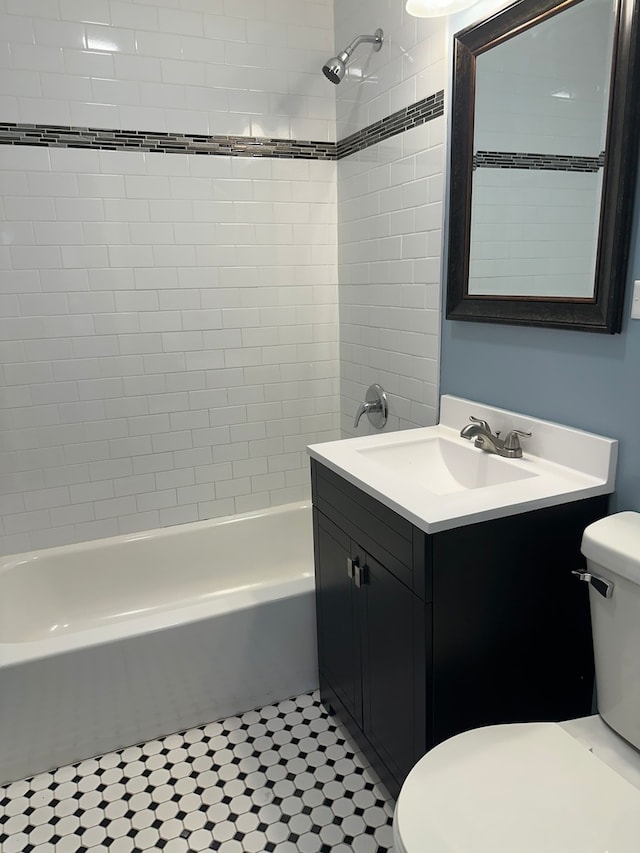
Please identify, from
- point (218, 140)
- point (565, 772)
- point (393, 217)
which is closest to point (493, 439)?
point (565, 772)

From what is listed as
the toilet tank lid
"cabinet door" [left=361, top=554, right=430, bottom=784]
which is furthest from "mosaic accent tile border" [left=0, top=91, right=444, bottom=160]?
"cabinet door" [left=361, top=554, right=430, bottom=784]

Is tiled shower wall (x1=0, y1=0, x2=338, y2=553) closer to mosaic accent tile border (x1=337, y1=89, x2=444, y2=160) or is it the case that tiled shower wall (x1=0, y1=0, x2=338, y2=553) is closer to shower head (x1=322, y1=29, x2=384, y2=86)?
mosaic accent tile border (x1=337, y1=89, x2=444, y2=160)

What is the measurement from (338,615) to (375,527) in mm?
479

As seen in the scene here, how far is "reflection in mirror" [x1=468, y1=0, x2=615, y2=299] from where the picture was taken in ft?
4.66

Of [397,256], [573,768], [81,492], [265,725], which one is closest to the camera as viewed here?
[573,768]

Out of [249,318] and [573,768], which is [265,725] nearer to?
[573,768]

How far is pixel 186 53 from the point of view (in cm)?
234

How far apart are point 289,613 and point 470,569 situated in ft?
2.98

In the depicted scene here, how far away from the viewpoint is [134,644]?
1932 mm

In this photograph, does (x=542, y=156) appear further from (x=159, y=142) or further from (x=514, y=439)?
(x=159, y=142)

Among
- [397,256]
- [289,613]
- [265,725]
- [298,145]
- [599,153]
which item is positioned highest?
[298,145]

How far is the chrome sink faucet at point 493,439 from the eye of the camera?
5.64 ft

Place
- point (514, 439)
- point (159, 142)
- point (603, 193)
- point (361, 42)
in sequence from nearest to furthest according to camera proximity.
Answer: point (603, 193) < point (514, 439) < point (361, 42) < point (159, 142)

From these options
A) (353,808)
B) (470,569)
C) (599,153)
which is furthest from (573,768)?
(599,153)
